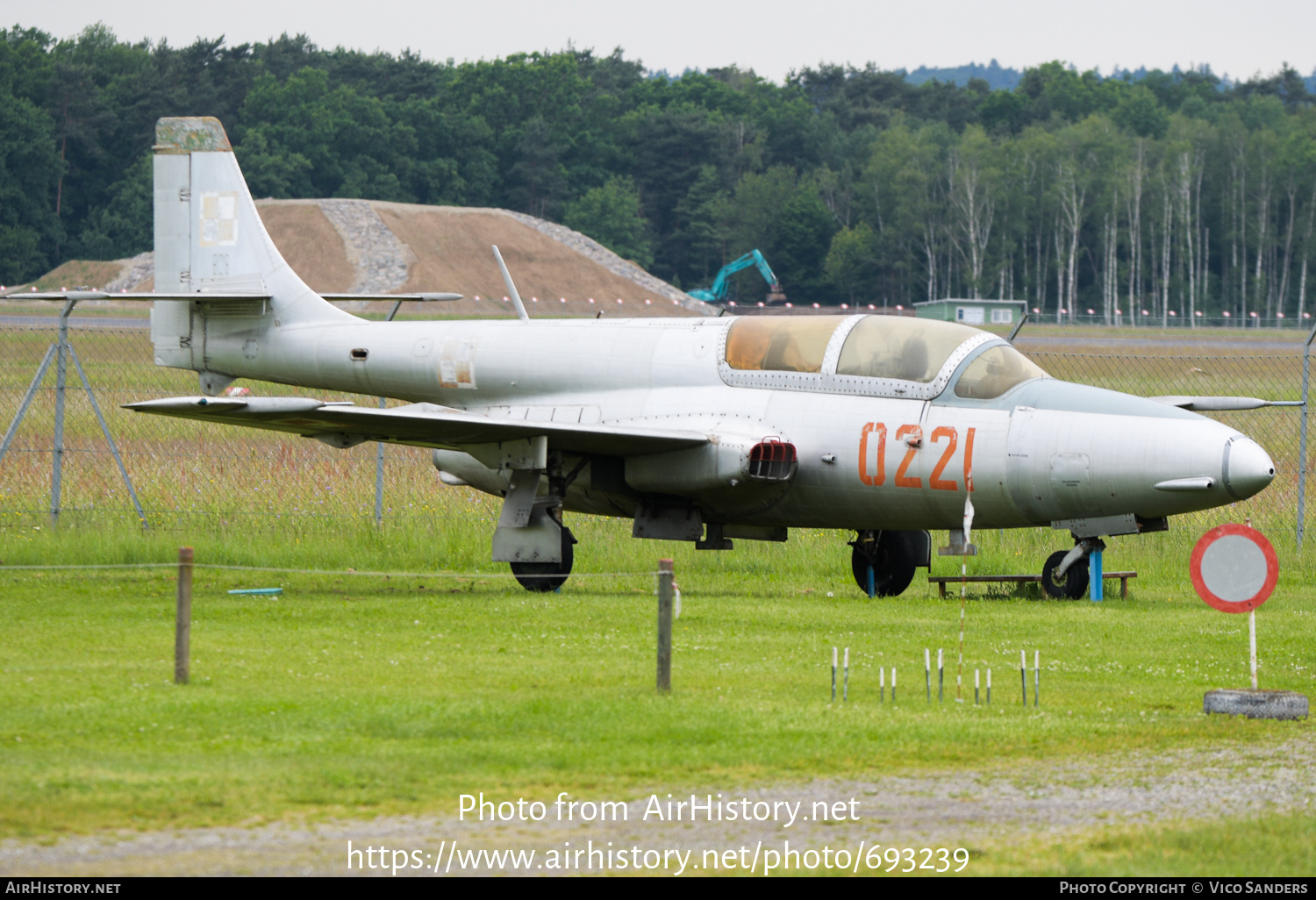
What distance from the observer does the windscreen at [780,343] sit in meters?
15.0

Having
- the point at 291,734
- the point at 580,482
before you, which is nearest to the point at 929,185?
the point at 580,482

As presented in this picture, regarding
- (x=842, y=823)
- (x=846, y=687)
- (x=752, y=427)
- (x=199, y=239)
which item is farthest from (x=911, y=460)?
(x=199, y=239)

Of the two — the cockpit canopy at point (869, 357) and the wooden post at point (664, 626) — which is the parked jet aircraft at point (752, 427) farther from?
the wooden post at point (664, 626)

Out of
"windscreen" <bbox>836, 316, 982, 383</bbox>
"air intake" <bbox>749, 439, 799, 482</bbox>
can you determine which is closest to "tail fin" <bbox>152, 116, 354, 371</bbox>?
"air intake" <bbox>749, 439, 799, 482</bbox>

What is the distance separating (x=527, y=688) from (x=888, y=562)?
6.96 metres

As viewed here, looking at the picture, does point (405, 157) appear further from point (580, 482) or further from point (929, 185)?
point (580, 482)

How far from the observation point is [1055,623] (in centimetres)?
1334

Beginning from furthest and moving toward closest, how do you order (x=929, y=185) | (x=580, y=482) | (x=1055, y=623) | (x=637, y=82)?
1. (x=637, y=82)
2. (x=929, y=185)
3. (x=580, y=482)
4. (x=1055, y=623)

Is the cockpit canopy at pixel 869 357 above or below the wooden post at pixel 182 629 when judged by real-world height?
above

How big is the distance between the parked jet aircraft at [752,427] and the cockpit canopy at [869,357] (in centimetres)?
2

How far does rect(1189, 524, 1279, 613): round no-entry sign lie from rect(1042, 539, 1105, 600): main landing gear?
5.62m

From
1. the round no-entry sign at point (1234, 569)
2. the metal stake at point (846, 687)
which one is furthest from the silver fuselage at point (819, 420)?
the metal stake at point (846, 687)

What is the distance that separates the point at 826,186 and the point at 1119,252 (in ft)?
76.5

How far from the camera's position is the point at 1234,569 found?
9.32 m
